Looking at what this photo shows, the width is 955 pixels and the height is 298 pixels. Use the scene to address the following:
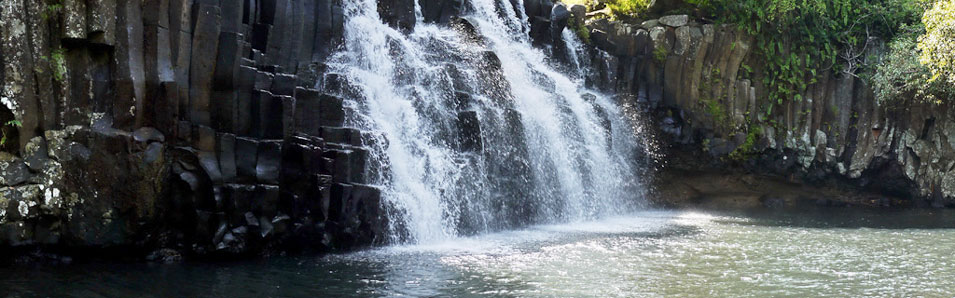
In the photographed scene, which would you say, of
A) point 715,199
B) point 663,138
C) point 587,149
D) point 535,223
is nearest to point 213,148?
point 535,223

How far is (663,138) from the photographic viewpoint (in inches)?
1066

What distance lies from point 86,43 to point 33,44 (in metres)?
0.77

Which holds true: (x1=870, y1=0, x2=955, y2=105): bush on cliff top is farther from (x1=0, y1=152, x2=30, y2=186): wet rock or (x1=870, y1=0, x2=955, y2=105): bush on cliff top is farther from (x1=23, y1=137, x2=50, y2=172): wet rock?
(x1=0, y1=152, x2=30, y2=186): wet rock

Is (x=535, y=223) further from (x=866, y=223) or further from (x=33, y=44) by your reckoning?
(x=33, y=44)

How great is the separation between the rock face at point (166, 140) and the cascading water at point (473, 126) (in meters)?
1.49

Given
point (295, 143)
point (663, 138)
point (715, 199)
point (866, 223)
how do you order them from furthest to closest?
point (715, 199) → point (663, 138) → point (866, 223) → point (295, 143)

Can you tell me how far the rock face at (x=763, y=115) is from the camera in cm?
2703

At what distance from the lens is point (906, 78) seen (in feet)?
89.1

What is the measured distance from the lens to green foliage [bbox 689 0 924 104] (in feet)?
91.4

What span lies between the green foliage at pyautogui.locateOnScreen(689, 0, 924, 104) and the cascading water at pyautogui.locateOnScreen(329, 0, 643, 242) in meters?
6.64

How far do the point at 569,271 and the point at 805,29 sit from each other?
64.0 feet

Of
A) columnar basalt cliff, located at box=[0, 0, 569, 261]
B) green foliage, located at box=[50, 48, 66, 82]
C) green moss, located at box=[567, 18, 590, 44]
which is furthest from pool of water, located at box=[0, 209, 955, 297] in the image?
green moss, located at box=[567, 18, 590, 44]

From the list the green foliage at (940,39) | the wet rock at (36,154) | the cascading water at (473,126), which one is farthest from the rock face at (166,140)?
the green foliage at (940,39)

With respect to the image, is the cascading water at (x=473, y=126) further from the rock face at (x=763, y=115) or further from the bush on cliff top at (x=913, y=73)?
the bush on cliff top at (x=913, y=73)
